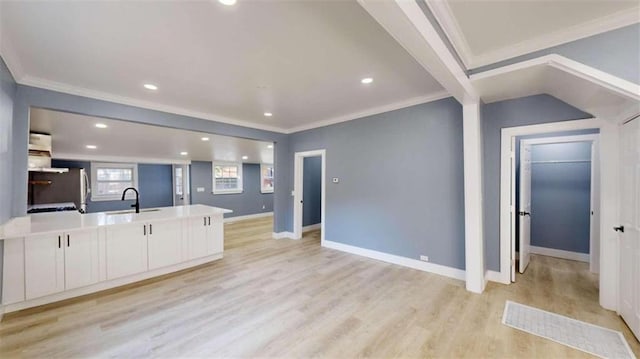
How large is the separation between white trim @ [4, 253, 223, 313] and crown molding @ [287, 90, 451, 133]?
10.6ft

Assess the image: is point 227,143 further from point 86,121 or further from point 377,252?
point 377,252

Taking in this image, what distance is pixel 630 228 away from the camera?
88.0 inches

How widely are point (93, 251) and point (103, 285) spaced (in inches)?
18.9

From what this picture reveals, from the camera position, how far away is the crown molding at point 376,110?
11.7 feet

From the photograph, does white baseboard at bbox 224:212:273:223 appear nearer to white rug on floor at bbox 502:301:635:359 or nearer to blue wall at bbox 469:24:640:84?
white rug on floor at bbox 502:301:635:359

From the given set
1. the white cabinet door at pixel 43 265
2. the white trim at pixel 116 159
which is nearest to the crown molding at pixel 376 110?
the white cabinet door at pixel 43 265

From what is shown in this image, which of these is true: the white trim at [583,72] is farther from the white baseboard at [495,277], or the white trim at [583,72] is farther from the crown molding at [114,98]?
the crown molding at [114,98]

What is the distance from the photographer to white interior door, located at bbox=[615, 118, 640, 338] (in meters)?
2.11

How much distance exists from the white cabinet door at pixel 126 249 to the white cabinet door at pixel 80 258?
13cm

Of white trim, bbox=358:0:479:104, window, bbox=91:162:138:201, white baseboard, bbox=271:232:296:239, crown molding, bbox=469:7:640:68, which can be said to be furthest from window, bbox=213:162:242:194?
crown molding, bbox=469:7:640:68

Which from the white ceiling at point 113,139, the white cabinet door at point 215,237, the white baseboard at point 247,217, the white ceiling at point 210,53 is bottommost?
the white baseboard at point 247,217

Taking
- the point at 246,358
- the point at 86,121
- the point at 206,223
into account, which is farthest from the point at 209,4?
the point at 86,121

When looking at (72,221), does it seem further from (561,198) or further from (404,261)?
(561,198)

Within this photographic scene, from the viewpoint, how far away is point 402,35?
158 cm
